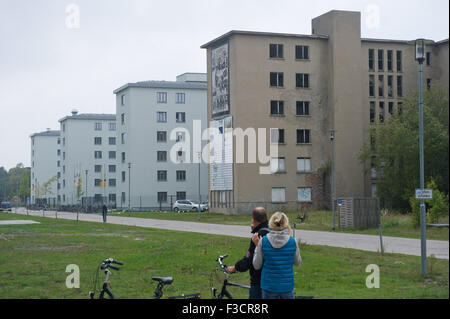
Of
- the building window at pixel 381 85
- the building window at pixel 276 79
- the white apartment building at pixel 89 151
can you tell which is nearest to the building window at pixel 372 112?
the building window at pixel 381 85

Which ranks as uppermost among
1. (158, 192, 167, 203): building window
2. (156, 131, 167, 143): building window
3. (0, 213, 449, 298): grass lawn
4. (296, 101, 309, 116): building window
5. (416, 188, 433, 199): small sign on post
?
(296, 101, 309, 116): building window

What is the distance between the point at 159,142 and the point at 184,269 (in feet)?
244

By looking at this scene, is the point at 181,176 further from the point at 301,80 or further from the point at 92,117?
the point at 92,117

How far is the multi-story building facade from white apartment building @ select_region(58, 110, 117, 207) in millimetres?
26429

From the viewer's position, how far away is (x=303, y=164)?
64938 mm

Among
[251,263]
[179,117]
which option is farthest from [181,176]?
[251,263]

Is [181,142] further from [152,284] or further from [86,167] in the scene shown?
[152,284]

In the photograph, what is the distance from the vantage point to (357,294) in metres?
13.5

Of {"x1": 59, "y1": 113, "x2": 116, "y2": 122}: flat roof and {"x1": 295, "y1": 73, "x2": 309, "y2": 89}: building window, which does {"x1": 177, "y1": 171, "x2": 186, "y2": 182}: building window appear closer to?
{"x1": 295, "y1": 73, "x2": 309, "y2": 89}: building window

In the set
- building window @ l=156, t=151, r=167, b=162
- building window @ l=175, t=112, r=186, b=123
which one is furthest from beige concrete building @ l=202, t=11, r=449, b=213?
building window @ l=175, t=112, r=186, b=123

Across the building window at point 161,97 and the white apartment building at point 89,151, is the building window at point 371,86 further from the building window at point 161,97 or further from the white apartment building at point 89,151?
the white apartment building at point 89,151

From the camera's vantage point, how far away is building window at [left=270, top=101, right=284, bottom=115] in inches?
2515

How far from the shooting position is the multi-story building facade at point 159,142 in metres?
90.0
